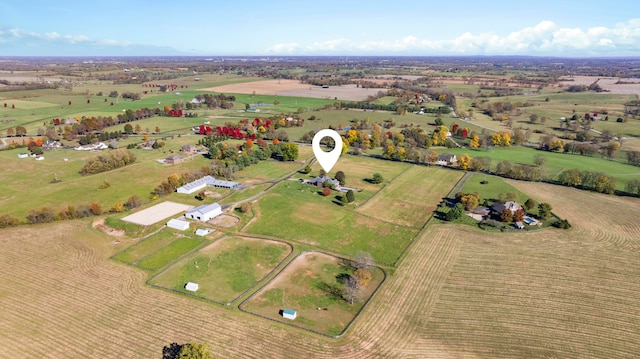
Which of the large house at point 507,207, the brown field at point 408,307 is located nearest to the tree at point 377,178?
the large house at point 507,207

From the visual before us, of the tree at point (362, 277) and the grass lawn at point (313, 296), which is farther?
the tree at point (362, 277)

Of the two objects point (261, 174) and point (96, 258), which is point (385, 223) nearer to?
point (261, 174)

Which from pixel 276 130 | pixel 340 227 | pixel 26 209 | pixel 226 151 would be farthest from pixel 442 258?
pixel 276 130

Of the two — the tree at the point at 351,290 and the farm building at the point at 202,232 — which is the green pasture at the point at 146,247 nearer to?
the farm building at the point at 202,232

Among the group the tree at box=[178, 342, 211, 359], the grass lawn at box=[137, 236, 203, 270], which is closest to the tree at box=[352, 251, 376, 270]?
the tree at box=[178, 342, 211, 359]

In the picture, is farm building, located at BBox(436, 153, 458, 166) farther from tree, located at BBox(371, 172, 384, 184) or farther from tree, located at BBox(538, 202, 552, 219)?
tree, located at BBox(538, 202, 552, 219)

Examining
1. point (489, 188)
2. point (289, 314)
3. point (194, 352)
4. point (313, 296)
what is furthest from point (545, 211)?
point (194, 352)
